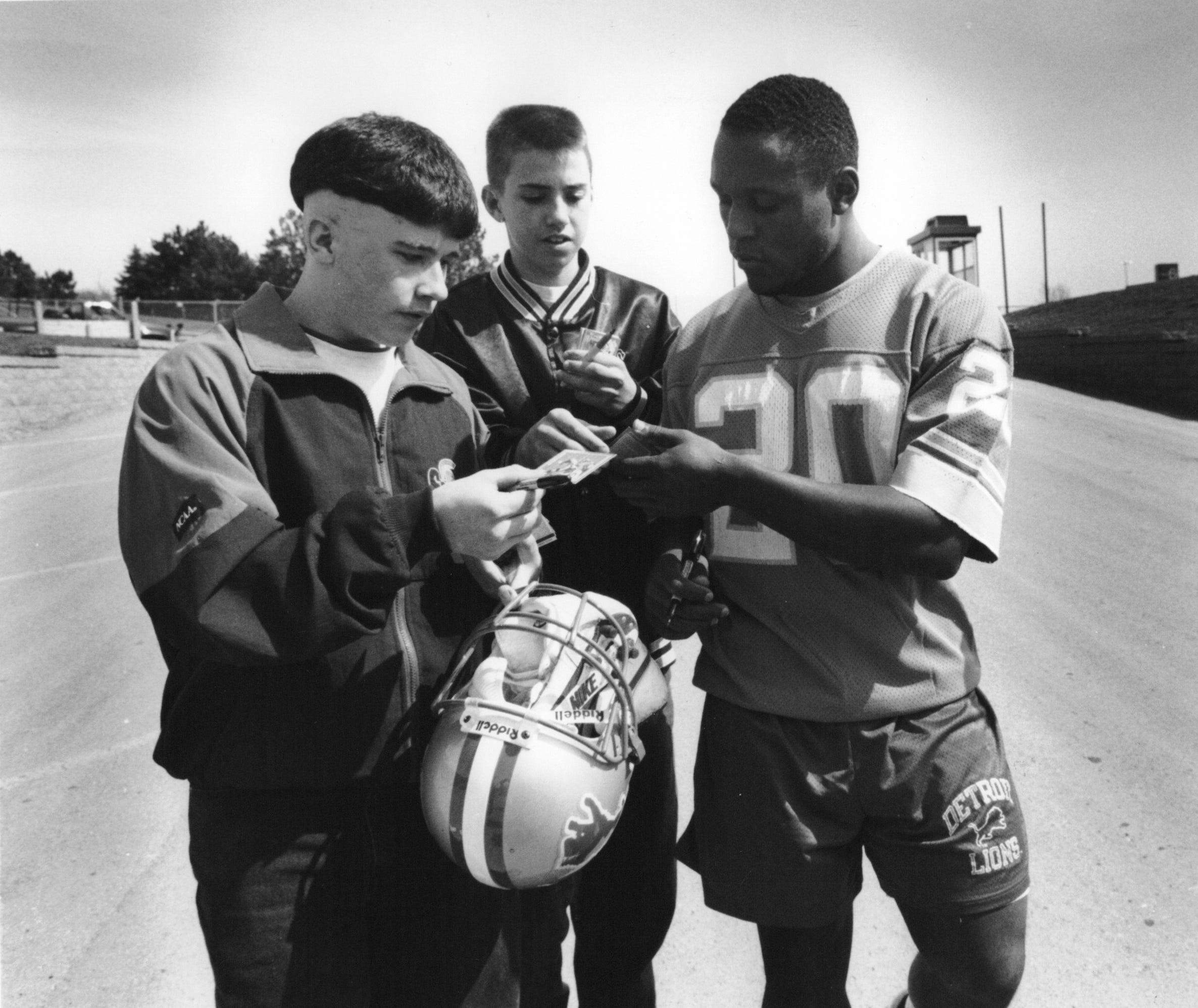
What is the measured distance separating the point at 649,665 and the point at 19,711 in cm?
417

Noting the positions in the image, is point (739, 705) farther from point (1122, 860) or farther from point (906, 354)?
point (1122, 860)

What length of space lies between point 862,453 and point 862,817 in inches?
30.3

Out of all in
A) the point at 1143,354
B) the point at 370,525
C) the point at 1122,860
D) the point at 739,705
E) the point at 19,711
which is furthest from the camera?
the point at 1143,354

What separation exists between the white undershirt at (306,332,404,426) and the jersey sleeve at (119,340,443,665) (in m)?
0.30

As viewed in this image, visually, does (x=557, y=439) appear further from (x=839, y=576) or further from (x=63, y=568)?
(x=63, y=568)

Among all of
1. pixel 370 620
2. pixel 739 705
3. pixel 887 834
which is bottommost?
pixel 887 834

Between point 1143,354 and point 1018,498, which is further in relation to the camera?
point 1143,354

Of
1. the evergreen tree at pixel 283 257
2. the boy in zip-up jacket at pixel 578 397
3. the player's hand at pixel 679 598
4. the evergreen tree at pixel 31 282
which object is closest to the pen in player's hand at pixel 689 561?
the player's hand at pixel 679 598

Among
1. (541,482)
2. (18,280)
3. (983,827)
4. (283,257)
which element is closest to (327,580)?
(541,482)

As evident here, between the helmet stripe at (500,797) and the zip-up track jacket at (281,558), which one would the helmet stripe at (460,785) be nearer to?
the helmet stripe at (500,797)

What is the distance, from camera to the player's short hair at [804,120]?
2070 mm

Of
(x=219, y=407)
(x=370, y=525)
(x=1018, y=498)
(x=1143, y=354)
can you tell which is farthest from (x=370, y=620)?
(x=1143, y=354)

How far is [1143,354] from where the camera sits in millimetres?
14875

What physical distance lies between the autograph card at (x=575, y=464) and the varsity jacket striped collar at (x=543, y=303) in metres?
0.75
